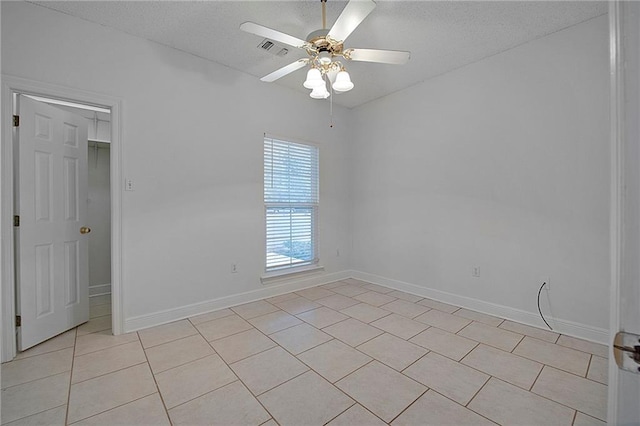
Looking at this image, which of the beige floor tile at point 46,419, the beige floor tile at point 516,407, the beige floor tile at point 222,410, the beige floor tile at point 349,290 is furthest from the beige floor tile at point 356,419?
the beige floor tile at point 349,290

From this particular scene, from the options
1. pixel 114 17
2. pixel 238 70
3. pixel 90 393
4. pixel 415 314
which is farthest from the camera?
pixel 238 70

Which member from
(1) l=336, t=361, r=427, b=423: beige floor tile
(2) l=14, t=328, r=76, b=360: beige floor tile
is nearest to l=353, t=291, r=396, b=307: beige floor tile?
(1) l=336, t=361, r=427, b=423: beige floor tile

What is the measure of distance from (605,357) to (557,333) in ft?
1.46

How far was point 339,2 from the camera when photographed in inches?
85.2

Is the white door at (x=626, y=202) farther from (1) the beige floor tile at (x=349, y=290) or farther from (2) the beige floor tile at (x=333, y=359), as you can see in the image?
(1) the beige floor tile at (x=349, y=290)

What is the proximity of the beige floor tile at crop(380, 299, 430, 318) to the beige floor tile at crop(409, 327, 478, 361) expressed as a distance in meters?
0.42

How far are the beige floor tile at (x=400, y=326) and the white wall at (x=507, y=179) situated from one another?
0.86 metres

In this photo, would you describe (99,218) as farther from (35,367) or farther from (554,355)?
(554,355)

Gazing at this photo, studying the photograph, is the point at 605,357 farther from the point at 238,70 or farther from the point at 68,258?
the point at 68,258

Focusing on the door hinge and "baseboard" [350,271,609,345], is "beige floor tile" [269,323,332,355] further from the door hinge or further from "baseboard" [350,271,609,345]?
the door hinge

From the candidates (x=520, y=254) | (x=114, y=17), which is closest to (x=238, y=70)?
(x=114, y=17)

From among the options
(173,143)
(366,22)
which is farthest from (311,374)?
(366,22)

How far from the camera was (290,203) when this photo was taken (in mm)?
3867

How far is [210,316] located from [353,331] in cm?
158
